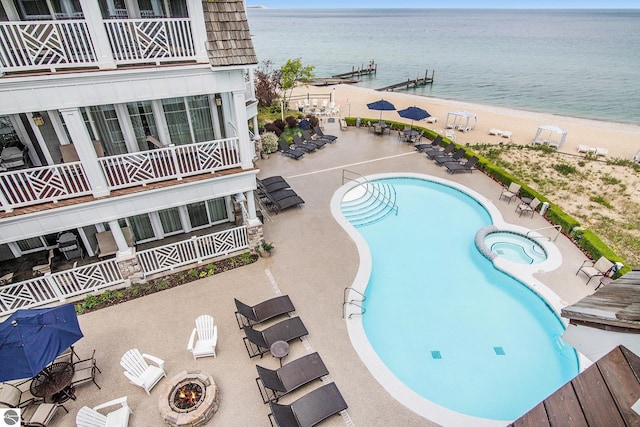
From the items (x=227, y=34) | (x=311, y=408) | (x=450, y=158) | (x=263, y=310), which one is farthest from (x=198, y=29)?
(x=450, y=158)

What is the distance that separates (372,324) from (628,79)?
77014 mm

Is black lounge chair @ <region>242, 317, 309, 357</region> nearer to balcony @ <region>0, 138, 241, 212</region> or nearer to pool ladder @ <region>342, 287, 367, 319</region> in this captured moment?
pool ladder @ <region>342, 287, 367, 319</region>

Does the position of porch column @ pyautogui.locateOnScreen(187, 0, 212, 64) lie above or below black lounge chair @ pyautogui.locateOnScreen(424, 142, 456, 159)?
above

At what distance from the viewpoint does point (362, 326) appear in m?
10.8

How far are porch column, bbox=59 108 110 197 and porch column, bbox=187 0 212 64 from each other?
12.3 ft

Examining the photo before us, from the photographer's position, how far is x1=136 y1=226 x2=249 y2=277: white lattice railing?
11992mm

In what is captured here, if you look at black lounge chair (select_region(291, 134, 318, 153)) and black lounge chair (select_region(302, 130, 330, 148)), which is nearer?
black lounge chair (select_region(291, 134, 318, 153))

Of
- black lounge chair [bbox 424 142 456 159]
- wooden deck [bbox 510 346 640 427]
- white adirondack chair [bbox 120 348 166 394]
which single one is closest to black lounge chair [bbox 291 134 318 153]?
black lounge chair [bbox 424 142 456 159]

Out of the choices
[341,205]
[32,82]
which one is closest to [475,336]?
[341,205]

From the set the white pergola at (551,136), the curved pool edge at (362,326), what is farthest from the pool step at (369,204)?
the white pergola at (551,136)

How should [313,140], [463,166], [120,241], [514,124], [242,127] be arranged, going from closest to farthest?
1. [242,127]
2. [120,241]
3. [463,166]
4. [313,140]
5. [514,124]

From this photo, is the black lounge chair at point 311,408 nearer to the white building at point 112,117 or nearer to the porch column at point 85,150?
the white building at point 112,117

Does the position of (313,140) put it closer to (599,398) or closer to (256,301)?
(256,301)

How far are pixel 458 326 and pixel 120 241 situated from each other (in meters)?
12.1
